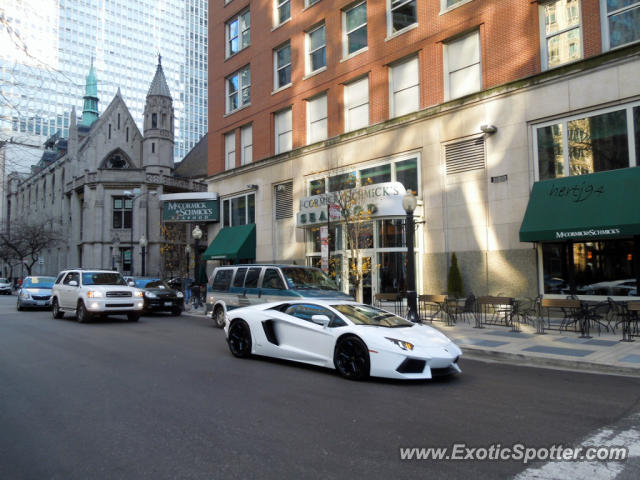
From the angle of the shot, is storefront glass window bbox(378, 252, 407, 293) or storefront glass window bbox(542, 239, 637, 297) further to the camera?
storefront glass window bbox(378, 252, 407, 293)

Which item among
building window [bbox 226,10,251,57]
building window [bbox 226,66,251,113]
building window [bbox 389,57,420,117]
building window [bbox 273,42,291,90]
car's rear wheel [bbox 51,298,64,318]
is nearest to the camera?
car's rear wheel [bbox 51,298,64,318]

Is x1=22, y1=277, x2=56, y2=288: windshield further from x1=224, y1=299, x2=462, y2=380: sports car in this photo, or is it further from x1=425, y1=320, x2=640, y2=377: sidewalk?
x1=425, y1=320, x2=640, y2=377: sidewalk

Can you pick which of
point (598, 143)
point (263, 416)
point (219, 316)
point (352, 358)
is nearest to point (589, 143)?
point (598, 143)

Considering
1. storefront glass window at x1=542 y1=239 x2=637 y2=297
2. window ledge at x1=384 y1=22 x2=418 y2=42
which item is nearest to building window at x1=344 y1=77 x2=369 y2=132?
window ledge at x1=384 y1=22 x2=418 y2=42

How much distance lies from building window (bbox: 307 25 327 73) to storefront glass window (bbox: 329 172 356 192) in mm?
6334

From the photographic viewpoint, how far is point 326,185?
22.8 meters

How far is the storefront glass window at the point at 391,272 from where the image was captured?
64.5 ft

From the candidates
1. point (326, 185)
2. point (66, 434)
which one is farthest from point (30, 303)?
point (66, 434)

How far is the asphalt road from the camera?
4.29 meters

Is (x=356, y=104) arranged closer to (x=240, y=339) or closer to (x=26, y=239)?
(x=240, y=339)

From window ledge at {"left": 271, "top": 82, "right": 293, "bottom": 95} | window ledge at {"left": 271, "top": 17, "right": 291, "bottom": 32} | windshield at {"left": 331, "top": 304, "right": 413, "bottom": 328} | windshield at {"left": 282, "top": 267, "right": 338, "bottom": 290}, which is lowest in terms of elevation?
windshield at {"left": 331, "top": 304, "right": 413, "bottom": 328}

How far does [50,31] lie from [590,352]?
1084 centimetres

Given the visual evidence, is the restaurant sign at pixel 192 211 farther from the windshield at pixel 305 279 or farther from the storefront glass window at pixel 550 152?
the storefront glass window at pixel 550 152

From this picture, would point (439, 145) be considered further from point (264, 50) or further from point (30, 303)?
point (30, 303)
